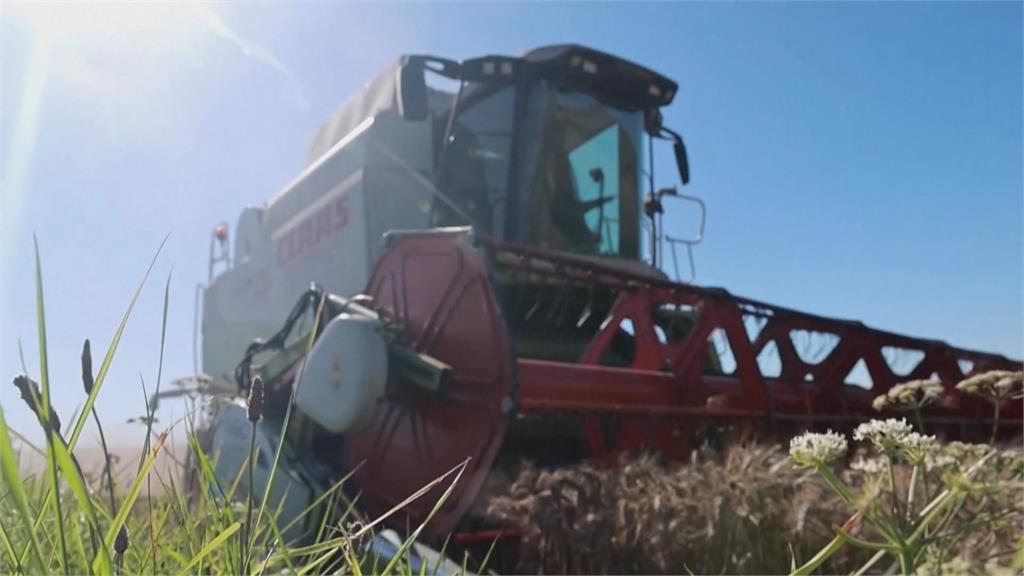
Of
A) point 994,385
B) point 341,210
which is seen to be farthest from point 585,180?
point 994,385

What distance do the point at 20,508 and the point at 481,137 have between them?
4872 mm

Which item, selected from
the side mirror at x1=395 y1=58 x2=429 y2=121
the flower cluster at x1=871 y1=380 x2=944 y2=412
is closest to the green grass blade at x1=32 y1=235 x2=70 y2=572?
the flower cluster at x1=871 y1=380 x2=944 y2=412

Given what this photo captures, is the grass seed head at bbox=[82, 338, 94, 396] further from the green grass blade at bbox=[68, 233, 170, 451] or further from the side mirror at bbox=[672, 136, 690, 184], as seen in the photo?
the side mirror at bbox=[672, 136, 690, 184]

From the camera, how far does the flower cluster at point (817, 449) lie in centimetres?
67

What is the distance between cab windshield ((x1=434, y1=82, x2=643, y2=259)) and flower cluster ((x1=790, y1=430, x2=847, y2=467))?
443cm

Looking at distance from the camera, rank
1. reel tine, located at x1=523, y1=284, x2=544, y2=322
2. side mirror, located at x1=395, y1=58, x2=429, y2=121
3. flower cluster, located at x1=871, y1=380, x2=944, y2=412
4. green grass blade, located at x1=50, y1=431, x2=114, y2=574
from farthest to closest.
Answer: reel tine, located at x1=523, y1=284, x2=544, y2=322 → side mirror, located at x1=395, y1=58, x2=429, y2=121 → flower cluster, located at x1=871, y1=380, x2=944, y2=412 → green grass blade, located at x1=50, y1=431, x2=114, y2=574

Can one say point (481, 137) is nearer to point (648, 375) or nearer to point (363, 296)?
point (363, 296)

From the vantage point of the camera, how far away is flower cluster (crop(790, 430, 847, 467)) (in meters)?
0.67

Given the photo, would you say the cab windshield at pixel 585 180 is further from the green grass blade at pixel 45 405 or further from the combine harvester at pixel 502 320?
the green grass blade at pixel 45 405

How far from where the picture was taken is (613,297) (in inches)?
205

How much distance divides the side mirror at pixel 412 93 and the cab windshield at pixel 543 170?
589 millimetres

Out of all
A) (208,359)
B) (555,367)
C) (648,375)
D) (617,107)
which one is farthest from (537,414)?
(208,359)

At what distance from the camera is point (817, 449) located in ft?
2.27

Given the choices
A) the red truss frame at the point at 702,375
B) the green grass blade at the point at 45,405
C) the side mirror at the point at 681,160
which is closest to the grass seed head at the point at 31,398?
the green grass blade at the point at 45,405
